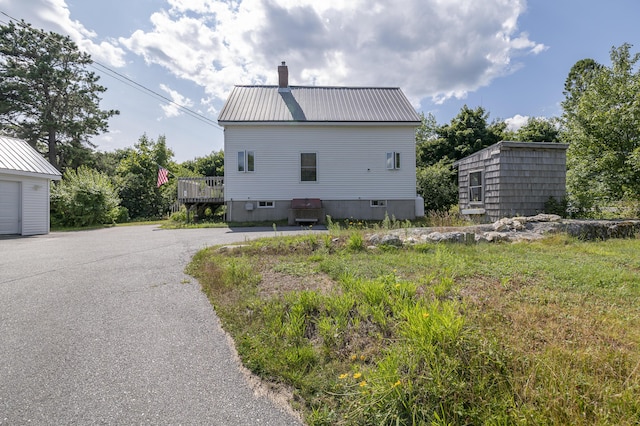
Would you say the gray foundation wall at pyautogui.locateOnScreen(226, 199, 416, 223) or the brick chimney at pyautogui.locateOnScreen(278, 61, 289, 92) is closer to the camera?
the gray foundation wall at pyautogui.locateOnScreen(226, 199, 416, 223)

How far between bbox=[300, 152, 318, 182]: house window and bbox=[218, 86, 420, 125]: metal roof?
5.66ft

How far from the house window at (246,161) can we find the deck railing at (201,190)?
1.39 meters

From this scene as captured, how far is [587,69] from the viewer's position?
84.5ft

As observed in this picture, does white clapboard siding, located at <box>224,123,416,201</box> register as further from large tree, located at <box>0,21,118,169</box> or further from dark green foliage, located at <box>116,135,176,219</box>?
large tree, located at <box>0,21,118,169</box>

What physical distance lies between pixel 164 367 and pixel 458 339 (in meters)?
2.38

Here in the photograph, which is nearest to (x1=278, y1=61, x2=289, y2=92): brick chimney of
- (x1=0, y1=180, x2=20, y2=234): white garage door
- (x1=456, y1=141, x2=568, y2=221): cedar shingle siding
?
(x1=456, y1=141, x2=568, y2=221): cedar shingle siding

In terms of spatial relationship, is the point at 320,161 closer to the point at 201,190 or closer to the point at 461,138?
the point at 201,190

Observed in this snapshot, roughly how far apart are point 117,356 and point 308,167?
12.7 meters

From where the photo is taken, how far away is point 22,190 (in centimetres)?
1160

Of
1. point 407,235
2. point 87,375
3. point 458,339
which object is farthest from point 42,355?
point 407,235

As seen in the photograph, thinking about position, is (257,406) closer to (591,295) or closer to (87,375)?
(87,375)

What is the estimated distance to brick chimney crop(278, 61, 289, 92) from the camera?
17006mm

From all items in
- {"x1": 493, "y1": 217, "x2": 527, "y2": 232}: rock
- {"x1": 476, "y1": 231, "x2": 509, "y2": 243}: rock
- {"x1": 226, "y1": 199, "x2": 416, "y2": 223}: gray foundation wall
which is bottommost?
{"x1": 476, "y1": 231, "x2": 509, "y2": 243}: rock

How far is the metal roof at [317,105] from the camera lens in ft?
47.5
